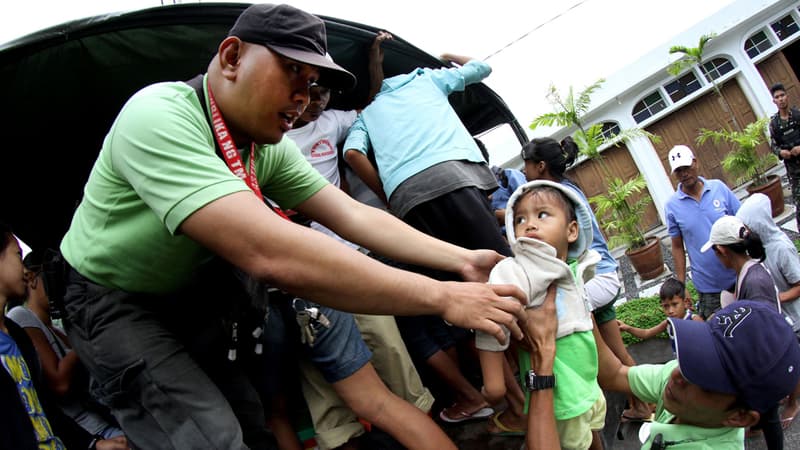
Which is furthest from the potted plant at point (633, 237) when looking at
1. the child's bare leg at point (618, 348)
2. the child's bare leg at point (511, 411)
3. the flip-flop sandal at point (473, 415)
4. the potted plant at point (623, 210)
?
the child's bare leg at point (511, 411)

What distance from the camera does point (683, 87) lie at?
14484 millimetres

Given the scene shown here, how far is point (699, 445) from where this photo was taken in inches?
78.5

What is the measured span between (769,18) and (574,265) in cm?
1714

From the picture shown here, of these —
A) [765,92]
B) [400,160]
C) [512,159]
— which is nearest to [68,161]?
[400,160]

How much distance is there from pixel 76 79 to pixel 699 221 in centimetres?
560

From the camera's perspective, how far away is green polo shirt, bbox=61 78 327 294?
1.35m

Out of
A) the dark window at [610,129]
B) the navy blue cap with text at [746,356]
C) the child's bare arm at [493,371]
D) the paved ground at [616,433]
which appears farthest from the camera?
the dark window at [610,129]

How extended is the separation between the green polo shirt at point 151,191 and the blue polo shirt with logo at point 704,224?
15.5 ft

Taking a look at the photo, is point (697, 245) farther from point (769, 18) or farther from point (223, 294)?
point (769, 18)

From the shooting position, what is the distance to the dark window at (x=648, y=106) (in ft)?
48.0

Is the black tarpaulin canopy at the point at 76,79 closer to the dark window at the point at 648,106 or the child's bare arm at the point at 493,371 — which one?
the child's bare arm at the point at 493,371

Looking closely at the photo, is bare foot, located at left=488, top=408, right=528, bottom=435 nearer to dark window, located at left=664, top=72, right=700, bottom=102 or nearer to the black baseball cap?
the black baseball cap

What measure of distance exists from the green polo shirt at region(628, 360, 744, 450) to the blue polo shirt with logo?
3.16 metres

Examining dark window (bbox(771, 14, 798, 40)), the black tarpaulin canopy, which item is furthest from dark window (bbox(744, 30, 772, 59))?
the black tarpaulin canopy
